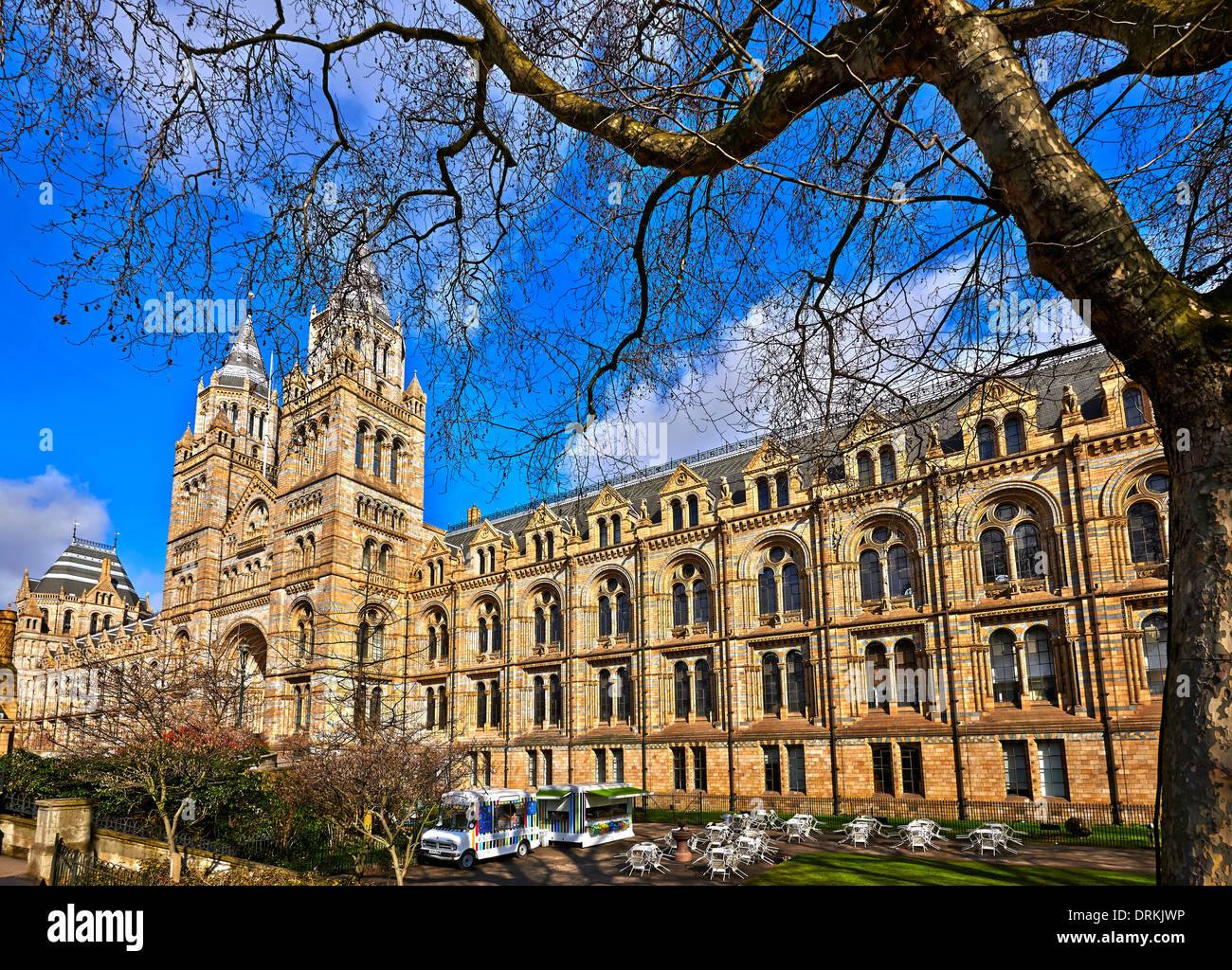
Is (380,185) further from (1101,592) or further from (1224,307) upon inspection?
(1101,592)

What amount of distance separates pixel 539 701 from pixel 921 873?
25.2 m

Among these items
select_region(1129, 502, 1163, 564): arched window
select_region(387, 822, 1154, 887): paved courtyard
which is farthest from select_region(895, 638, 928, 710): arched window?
select_region(1129, 502, 1163, 564): arched window

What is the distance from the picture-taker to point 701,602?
33.6 metres

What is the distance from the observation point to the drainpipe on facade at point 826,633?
27641mm

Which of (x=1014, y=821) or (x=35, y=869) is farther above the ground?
(x=35, y=869)

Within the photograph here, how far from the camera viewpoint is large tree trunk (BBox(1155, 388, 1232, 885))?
116 inches

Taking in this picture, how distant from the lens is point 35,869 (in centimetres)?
1487

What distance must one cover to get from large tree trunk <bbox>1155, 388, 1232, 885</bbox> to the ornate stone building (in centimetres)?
373

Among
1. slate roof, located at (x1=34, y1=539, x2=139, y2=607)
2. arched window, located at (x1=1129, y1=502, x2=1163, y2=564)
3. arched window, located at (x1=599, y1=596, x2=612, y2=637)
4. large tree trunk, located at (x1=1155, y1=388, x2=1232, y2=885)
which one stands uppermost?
slate roof, located at (x1=34, y1=539, x2=139, y2=607)

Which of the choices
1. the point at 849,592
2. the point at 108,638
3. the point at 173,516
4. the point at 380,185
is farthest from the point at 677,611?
the point at 108,638

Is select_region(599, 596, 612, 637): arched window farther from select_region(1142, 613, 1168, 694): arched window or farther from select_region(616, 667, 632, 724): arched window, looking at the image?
select_region(1142, 613, 1168, 694): arched window

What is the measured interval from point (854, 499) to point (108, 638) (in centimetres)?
6393

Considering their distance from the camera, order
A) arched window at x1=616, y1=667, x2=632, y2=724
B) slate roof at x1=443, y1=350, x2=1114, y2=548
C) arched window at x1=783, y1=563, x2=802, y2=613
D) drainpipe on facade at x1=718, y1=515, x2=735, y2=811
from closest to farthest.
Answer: slate roof at x1=443, y1=350, x2=1114, y2=548
drainpipe on facade at x1=718, y1=515, x2=735, y2=811
arched window at x1=783, y1=563, x2=802, y2=613
arched window at x1=616, y1=667, x2=632, y2=724

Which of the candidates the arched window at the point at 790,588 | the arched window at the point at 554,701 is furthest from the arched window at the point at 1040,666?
the arched window at the point at 554,701
